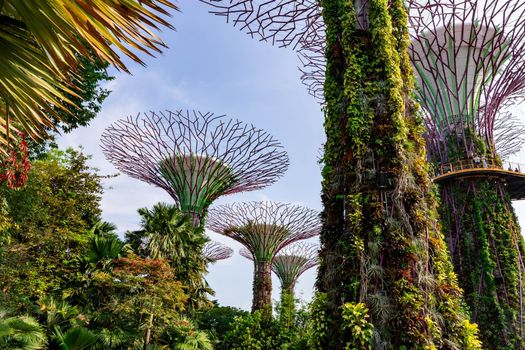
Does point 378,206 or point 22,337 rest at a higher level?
point 378,206

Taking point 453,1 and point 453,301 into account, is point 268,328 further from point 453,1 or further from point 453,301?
point 453,1

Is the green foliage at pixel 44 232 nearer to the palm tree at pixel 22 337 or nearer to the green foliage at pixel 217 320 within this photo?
the palm tree at pixel 22 337

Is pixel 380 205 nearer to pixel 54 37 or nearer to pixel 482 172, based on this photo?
pixel 54 37

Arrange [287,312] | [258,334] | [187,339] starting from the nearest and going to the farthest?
[258,334] < [287,312] < [187,339]

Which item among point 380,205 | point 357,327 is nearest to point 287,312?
point 380,205

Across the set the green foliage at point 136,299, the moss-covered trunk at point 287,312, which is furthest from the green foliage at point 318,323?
the green foliage at point 136,299

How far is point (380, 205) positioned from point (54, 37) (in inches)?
175

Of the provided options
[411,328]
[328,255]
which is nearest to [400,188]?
[328,255]

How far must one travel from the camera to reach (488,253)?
16781 mm

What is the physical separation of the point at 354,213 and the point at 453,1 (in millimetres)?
13303

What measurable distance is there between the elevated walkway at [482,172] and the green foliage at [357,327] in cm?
1489

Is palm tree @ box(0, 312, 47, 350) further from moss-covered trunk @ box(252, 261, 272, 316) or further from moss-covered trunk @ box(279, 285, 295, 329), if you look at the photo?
moss-covered trunk @ box(252, 261, 272, 316)

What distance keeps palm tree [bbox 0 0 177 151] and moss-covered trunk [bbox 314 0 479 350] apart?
3.98 m

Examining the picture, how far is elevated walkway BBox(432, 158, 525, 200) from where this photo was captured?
18.1 m
